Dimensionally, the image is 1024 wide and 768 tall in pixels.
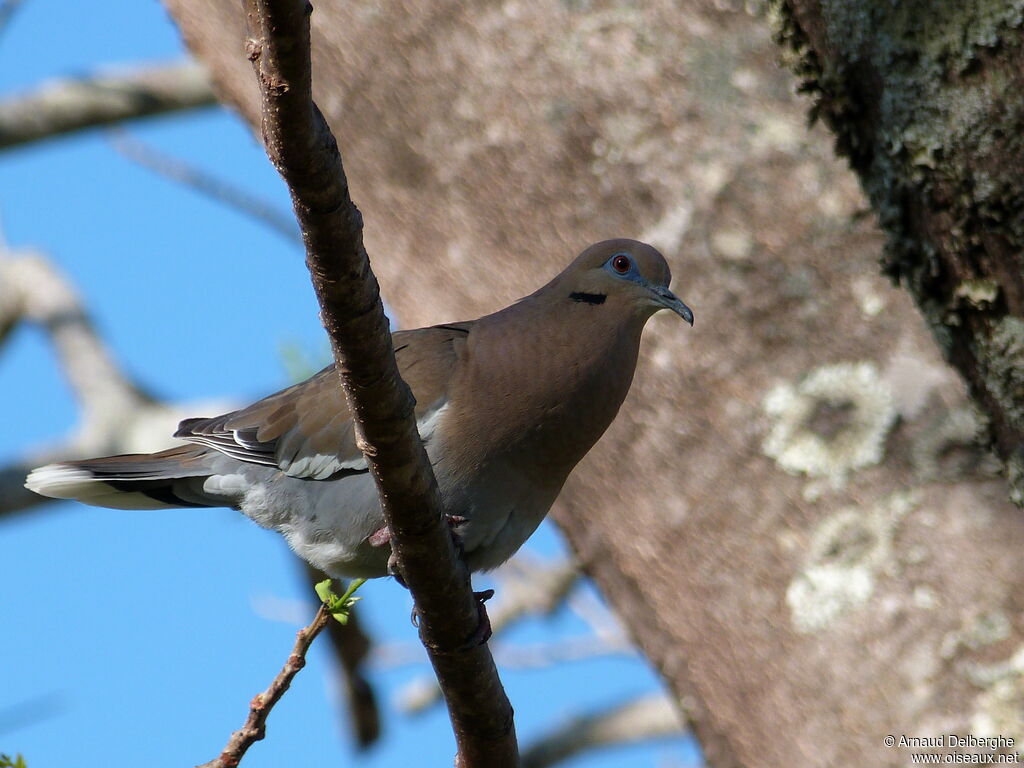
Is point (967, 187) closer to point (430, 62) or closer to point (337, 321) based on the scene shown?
point (337, 321)

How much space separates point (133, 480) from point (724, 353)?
1725 millimetres

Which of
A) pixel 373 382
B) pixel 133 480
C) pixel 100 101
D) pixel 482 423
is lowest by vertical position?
pixel 373 382

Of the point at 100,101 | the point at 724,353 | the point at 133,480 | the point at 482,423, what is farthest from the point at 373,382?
the point at 100,101

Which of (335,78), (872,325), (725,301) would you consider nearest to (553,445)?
(725,301)

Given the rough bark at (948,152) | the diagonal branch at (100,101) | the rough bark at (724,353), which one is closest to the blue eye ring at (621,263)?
the rough bark at (724,353)

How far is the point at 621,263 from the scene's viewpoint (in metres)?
3.09

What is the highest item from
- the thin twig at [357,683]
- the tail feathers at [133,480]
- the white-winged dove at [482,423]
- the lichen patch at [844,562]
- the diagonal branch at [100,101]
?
the diagonal branch at [100,101]

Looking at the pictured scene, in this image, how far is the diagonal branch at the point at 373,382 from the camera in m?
1.60

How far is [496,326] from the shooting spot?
3.06 meters

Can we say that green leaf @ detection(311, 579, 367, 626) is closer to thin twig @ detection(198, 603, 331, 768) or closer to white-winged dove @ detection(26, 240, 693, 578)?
thin twig @ detection(198, 603, 331, 768)

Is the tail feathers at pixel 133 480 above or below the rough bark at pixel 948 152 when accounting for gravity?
above

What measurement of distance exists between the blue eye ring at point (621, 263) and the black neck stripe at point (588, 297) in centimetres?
8

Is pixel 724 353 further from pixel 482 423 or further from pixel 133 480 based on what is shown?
pixel 133 480

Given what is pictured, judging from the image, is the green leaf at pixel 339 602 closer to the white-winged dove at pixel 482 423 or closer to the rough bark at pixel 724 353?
the white-winged dove at pixel 482 423
